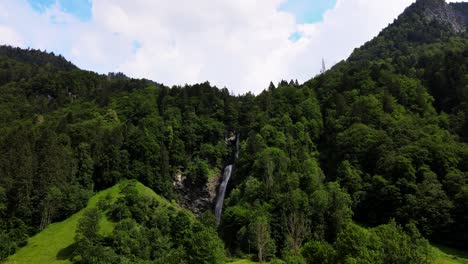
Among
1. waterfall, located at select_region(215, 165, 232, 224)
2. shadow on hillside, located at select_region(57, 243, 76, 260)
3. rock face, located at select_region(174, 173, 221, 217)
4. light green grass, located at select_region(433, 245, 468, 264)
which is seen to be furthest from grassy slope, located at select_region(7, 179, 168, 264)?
light green grass, located at select_region(433, 245, 468, 264)

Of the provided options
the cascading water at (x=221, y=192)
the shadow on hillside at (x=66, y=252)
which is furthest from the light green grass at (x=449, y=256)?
the shadow on hillside at (x=66, y=252)

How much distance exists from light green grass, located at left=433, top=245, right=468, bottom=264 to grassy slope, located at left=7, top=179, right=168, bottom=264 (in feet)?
233

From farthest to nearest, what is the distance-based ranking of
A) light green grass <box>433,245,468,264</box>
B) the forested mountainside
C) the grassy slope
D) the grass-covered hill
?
the forested mountainside < the grassy slope < the grass-covered hill < light green grass <box>433,245,468,264</box>

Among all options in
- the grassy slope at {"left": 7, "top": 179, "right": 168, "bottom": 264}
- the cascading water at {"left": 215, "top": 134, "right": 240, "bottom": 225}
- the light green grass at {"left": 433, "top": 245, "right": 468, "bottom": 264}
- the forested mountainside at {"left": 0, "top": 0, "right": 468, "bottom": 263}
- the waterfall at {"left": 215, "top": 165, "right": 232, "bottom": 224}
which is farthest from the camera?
the waterfall at {"left": 215, "top": 165, "right": 232, "bottom": 224}

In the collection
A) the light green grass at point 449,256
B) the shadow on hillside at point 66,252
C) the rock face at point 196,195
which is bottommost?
the light green grass at point 449,256

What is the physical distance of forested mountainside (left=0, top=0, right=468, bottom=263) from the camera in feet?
301

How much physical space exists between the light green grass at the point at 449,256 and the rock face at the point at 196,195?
6793 cm

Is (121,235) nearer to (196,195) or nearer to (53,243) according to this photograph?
(53,243)

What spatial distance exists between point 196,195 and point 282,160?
3375 centimetres

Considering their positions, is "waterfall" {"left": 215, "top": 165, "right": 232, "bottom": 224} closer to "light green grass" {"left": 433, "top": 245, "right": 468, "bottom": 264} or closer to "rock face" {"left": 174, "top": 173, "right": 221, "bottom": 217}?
"rock face" {"left": 174, "top": 173, "right": 221, "bottom": 217}

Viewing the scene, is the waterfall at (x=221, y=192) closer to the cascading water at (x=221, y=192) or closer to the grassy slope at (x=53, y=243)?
the cascading water at (x=221, y=192)

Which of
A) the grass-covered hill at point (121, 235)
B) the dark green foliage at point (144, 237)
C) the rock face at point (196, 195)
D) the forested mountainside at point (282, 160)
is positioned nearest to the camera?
the dark green foliage at point (144, 237)

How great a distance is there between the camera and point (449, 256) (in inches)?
3290

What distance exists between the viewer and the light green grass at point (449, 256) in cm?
7775
